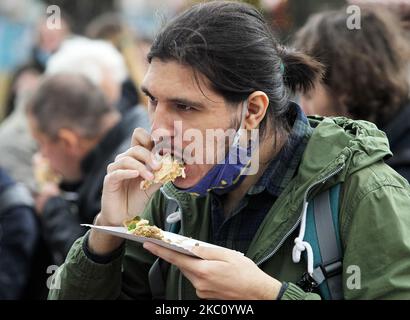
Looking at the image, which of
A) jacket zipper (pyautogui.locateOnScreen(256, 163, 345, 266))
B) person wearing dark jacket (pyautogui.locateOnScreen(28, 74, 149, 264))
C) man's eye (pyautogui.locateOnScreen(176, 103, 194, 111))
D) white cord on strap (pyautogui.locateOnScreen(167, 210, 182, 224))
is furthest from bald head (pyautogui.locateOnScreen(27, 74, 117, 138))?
jacket zipper (pyautogui.locateOnScreen(256, 163, 345, 266))

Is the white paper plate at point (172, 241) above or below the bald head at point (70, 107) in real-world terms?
below

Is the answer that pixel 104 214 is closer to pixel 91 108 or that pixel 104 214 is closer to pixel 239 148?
pixel 239 148

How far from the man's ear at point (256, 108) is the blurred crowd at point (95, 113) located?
15.7 inches

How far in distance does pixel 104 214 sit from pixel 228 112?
0.66 m

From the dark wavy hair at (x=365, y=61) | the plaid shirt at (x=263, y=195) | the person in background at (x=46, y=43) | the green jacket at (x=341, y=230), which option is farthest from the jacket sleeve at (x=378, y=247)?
the person in background at (x=46, y=43)

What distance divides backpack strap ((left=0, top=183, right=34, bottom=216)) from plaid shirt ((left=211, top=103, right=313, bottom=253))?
8.31ft

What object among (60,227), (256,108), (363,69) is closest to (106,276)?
(256,108)

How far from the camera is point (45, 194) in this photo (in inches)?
222

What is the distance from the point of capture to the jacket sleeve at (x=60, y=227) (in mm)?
5199

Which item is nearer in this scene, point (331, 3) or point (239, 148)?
point (239, 148)

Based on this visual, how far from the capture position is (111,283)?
318 centimetres

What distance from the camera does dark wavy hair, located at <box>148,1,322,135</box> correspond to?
292cm

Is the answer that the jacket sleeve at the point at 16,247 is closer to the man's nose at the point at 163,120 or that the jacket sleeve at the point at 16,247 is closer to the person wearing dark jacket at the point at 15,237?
the person wearing dark jacket at the point at 15,237

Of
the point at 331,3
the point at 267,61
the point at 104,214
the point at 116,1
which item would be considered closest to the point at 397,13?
the point at 267,61
